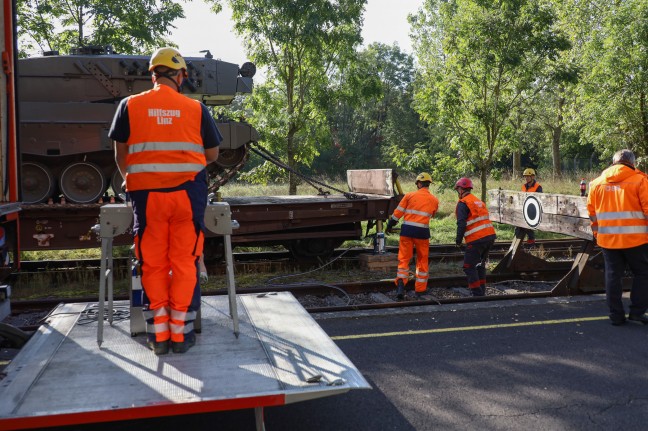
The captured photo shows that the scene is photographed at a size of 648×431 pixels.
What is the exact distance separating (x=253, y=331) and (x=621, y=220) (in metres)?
4.21

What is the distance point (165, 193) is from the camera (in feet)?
13.4

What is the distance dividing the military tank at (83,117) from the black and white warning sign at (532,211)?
4.95 metres

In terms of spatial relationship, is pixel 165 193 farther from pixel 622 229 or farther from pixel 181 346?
pixel 622 229

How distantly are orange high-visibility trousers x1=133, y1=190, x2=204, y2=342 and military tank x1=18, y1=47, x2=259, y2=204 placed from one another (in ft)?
21.4

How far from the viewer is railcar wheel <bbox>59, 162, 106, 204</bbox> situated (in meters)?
10.4

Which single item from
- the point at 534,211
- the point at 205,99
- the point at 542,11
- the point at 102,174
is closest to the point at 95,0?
the point at 205,99

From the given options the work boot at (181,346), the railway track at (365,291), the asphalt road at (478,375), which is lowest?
the asphalt road at (478,375)

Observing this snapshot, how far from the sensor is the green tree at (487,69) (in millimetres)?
13539

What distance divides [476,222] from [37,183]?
710 cm

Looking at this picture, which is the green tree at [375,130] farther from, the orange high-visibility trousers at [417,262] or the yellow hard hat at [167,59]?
the yellow hard hat at [167,59]

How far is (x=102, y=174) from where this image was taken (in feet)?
34.4

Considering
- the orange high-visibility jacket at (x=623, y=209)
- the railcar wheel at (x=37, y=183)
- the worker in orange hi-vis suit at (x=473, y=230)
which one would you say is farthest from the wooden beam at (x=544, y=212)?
the railcar wheel at (x=37, y=183)

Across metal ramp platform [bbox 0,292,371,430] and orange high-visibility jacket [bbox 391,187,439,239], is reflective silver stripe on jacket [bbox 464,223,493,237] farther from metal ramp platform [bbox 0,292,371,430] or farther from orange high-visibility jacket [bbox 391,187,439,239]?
metal ramp platform [bbox 0,292,371,430]

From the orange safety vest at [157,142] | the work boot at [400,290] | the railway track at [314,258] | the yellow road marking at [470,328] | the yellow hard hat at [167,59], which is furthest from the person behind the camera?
the railway track at [314,258]
